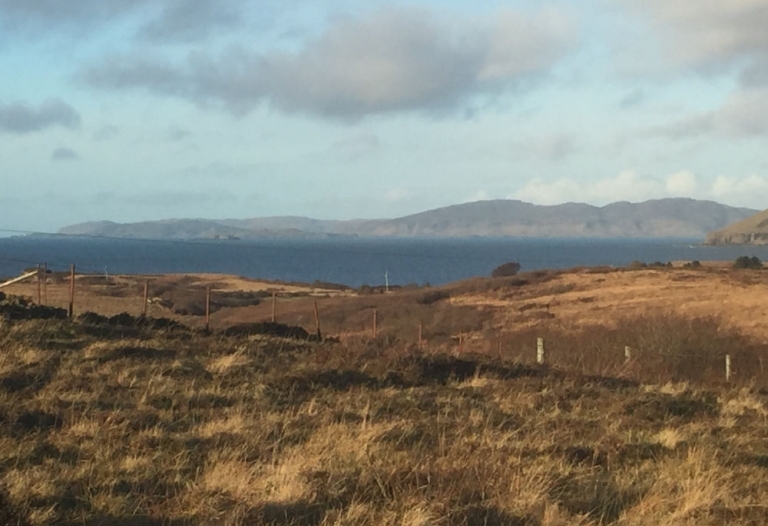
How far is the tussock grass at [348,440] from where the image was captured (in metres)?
6.37

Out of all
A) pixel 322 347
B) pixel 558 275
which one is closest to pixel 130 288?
pixel 558 275

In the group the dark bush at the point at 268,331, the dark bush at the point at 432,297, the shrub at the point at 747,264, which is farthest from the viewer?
the shrub at the point at 747,264

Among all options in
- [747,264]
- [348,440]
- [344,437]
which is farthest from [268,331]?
[747,264]

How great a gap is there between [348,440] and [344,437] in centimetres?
13

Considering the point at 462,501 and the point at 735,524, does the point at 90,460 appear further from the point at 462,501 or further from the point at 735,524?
the point at 735,524

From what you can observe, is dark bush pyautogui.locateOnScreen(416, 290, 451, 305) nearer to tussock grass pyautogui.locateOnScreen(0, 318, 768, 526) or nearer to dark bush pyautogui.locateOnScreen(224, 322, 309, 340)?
dark bush pyautogui.locateOnScreen(224, 322, 309, 340)

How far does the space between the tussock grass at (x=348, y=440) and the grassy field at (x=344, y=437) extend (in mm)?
30

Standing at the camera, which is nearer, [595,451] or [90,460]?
[90,460]

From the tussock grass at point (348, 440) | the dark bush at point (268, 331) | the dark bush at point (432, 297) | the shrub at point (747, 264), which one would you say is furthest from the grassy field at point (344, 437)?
the shrub at point (747, 264)

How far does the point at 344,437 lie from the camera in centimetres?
866

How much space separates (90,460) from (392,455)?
2.69m

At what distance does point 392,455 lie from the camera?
26.6 feet

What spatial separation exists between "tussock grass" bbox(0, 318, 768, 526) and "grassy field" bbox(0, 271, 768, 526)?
0.03m

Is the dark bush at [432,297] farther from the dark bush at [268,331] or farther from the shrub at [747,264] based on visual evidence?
the dark bush at [268,331]
